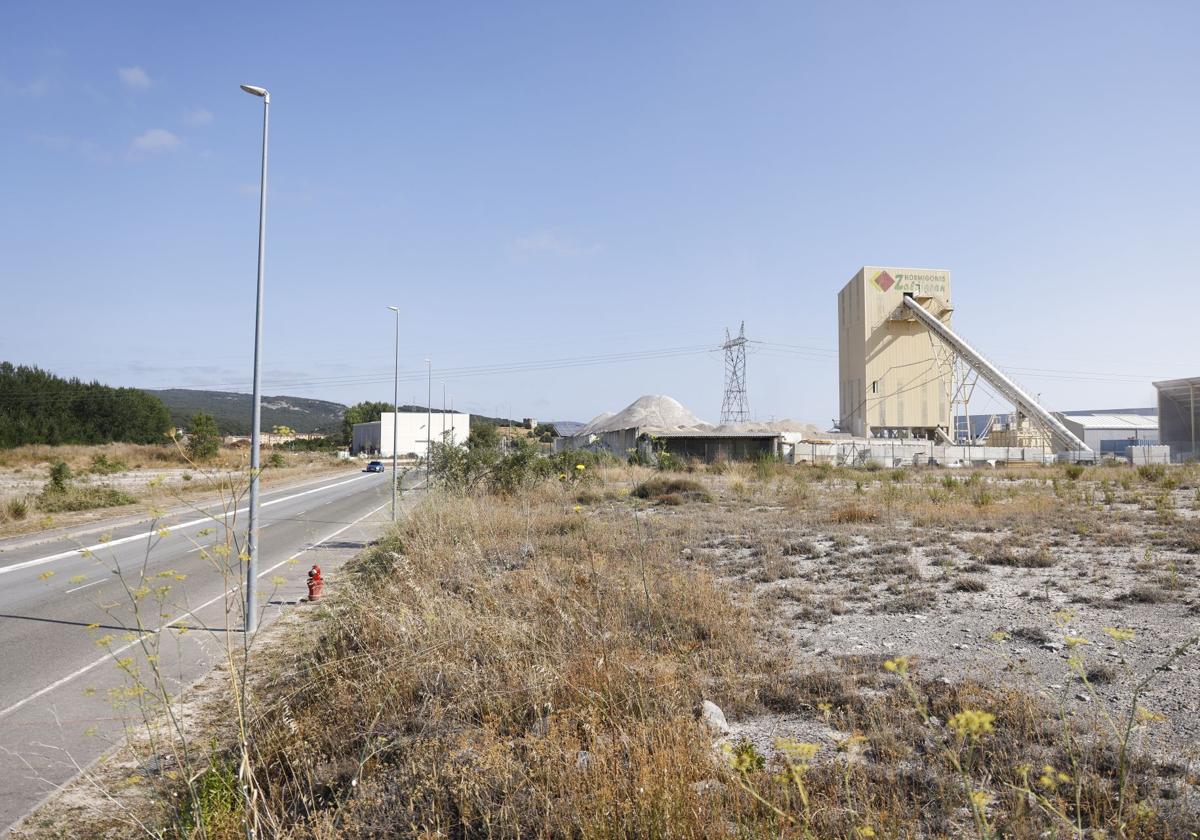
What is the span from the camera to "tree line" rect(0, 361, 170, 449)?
71.6m

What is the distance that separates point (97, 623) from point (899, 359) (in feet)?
188

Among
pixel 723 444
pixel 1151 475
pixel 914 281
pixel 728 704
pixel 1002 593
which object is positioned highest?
pixel 914 281

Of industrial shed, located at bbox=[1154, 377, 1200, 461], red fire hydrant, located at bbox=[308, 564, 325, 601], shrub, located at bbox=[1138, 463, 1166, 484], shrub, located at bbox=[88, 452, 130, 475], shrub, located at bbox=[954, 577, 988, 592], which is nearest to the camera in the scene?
shrub, located at bbox=[954, 577, 988, 592]

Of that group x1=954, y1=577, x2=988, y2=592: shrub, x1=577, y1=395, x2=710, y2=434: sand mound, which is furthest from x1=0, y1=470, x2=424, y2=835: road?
x1=577, y1=395, x2=710, y2=434: sand mound

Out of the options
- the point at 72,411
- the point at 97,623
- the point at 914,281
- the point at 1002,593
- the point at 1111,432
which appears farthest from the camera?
the point at 72,411

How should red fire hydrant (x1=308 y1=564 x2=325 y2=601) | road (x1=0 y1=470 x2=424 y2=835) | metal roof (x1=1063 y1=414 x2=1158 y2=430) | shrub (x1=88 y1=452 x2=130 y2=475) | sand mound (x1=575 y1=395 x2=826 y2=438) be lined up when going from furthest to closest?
1. metal roof (x1=1063 y1=414 x2=1158 y2=430)
2. sand mound (x1=575 y1=395 x2=826 y2=438)
3. shrub (x1=88 y1=452 x2=130 y2=475)
4. red fire hydrant (x1=308 y1=564 x2=325 y2=601)
5. road (x1=0 y1=470 x2=424 y2=835)

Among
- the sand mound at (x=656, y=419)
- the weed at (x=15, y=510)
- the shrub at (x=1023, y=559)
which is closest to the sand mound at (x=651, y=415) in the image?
the sand mound at (x=656, y=419)

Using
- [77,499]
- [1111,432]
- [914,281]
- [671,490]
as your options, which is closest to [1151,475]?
[671,490]

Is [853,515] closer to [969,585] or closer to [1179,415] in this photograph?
[969,585]

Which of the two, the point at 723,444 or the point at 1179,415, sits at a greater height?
the point at 1179,415

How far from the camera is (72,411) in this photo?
3088 inches

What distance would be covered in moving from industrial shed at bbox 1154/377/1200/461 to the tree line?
273 feet

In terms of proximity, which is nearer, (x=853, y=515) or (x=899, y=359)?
(x=853, y=515)

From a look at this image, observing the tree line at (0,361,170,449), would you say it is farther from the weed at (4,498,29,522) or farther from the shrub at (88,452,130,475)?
the weed at (4,498,29,522)
